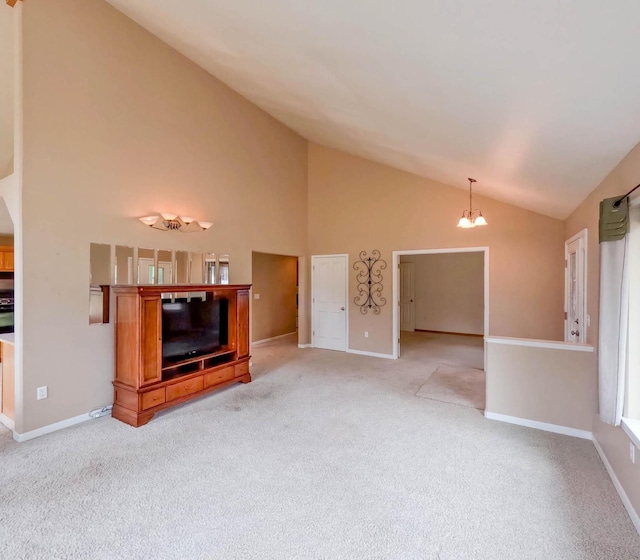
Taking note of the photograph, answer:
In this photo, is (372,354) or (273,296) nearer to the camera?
(372,354)

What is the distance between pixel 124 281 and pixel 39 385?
4.17 ft

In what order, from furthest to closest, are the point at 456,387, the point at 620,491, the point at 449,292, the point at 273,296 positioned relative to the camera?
the point at 449,292 < the point at 273,296 < the point at 456,387 < the point at 620,491

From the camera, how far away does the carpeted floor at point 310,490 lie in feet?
5.90

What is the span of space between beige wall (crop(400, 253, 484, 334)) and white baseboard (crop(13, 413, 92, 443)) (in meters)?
7.62

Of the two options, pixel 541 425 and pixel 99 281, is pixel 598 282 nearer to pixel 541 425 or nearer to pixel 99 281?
pixel 541 425

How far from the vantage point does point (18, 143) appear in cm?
300

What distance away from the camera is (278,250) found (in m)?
6.24

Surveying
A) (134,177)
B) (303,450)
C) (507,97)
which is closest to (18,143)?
(134,177)

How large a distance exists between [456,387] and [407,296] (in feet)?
16.0

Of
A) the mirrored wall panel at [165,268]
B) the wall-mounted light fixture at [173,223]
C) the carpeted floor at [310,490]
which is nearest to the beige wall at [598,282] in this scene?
the carpeted floor at [310,490]

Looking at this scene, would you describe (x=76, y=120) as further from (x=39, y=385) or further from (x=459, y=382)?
(x=459, y=382)

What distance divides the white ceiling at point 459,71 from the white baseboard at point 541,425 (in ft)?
7.59

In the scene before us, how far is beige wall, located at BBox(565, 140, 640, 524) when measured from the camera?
6.82ft

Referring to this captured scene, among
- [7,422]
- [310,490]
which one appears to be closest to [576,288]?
[310,490]
